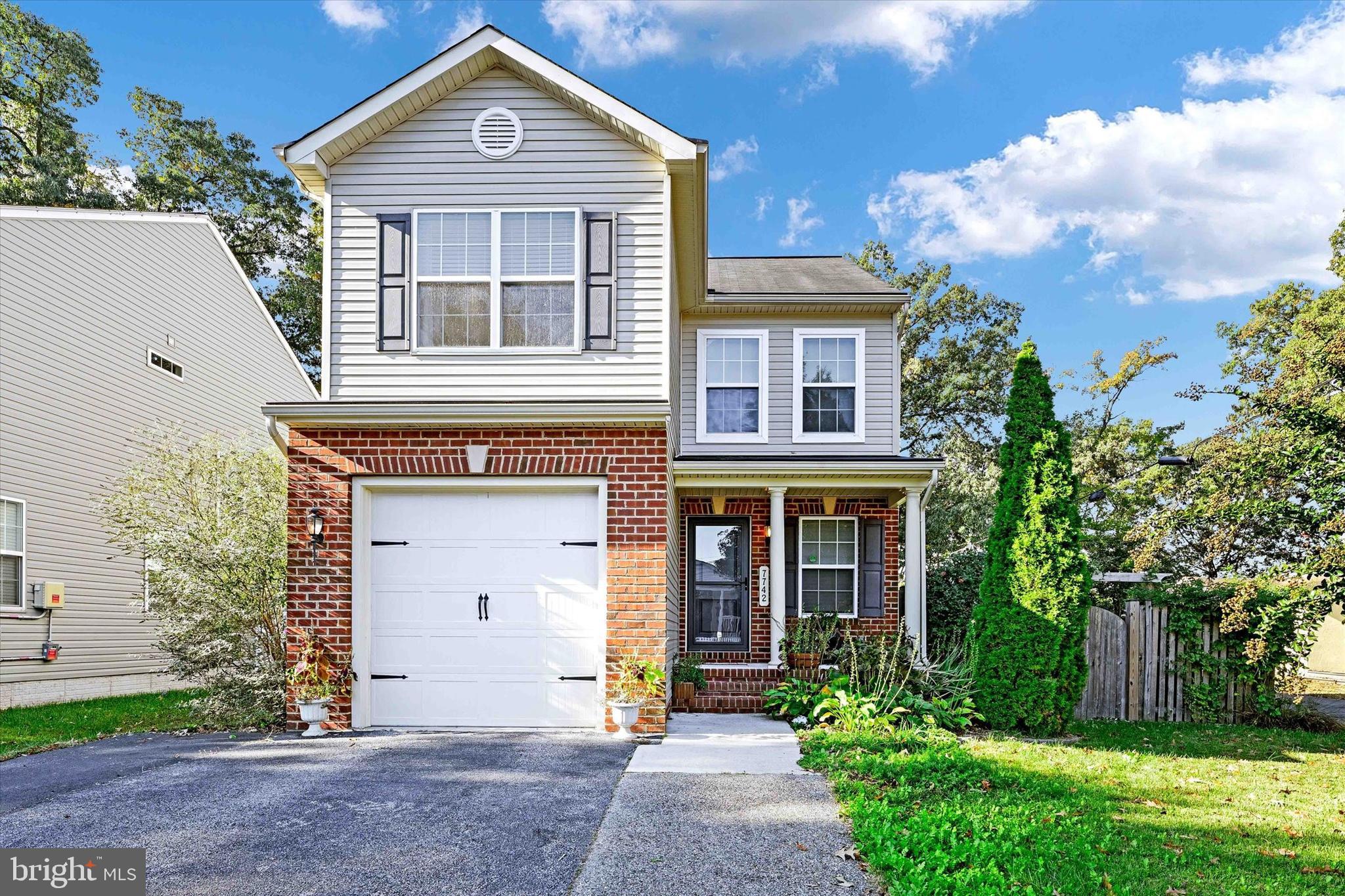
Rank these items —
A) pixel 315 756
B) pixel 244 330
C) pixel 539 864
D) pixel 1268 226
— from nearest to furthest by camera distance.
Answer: pixel 539 864
pixel 315 756
pixel 244 330
pixel 1268 226

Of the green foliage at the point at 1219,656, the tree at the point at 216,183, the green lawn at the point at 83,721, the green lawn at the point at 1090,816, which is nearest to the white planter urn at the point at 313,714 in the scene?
the green lawn at the point at 83,721

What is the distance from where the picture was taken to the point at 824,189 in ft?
79.8

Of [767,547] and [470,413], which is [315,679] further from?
[767,547]

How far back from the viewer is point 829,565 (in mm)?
12461

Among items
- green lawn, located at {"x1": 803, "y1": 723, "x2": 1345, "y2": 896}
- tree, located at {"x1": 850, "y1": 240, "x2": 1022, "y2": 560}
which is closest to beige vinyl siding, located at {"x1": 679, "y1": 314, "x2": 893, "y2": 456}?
green lawn, located at {"x1": 803, "y1": 723, "x2": 1345, "y2": 896}

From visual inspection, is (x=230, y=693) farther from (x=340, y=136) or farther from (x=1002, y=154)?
(x=1002, y=154)

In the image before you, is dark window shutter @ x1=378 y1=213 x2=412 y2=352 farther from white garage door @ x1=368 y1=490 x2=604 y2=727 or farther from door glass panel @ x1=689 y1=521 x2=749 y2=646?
door glass panel @ x1=689 y1=521 x2=749 y2=646

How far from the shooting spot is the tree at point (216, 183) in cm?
2270

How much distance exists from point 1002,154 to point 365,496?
747 inches

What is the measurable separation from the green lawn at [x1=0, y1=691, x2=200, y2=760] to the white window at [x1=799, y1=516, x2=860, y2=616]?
7646mm

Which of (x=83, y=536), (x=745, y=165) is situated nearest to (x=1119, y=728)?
(x=83, y=536)

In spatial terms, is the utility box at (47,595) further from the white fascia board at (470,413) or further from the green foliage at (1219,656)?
the green foliage at (1219,656)

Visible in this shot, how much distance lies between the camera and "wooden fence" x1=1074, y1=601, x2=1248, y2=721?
10.5 m

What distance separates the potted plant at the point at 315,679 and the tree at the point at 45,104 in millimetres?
15908
